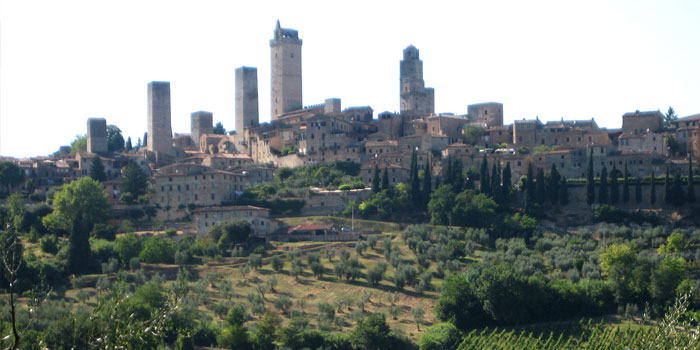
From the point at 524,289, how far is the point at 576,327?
3.13 meters

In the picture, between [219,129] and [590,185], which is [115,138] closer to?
[219,129]

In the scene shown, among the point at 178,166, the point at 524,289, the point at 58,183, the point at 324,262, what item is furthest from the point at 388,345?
the point at 58,183

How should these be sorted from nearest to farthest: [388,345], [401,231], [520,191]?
1. [388,345]
2. [401,231]
3. [520,191]

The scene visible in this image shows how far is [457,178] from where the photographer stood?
6525cm

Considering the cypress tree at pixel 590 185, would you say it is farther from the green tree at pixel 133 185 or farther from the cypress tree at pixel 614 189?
the green tree at pixel 133 185

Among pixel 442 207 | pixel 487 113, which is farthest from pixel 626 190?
pixel 487 113

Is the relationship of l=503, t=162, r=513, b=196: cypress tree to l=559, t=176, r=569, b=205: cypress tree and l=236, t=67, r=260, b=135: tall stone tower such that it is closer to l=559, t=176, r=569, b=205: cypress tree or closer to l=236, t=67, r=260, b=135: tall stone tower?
l=559, t=176, r=569, b=205: cypress tree

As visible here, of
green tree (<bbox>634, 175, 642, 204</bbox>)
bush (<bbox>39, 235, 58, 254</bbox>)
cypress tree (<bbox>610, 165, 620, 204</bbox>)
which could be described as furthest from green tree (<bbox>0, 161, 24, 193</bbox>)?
green tree (<bbox>634, 175, 642, 204</bbox>)

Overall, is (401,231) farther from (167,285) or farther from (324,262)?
(167,285)

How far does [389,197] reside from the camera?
64.6 meters

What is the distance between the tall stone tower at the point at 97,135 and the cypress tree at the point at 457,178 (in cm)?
3004

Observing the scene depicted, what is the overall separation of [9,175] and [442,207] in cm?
3054

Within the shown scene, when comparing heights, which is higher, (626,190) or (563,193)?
(626,190)

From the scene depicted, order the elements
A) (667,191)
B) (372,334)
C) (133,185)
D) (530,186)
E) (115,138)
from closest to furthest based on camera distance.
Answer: (372,334) → (667,191) → (530,186) → (133,185) → (115,138)
